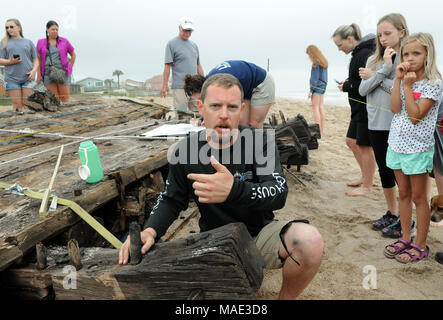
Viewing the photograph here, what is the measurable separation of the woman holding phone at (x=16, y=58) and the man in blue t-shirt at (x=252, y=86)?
11.4 feet

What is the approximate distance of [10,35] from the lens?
5566 millimetres

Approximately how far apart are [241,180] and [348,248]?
1746 mm

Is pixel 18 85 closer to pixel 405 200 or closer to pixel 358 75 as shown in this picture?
pixel 358 75

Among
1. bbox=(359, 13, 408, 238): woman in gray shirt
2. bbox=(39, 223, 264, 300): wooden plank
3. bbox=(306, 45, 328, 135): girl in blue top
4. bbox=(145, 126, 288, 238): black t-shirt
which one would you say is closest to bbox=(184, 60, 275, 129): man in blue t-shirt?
bbox=(359, 13, 408, 238): woman in gray shirt

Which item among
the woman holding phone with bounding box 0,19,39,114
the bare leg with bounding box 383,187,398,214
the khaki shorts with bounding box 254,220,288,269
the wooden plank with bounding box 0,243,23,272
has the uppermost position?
the woman holding phone with bounding box 0,19,39,114

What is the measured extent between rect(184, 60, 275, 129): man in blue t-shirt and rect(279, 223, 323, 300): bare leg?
6.54 ft

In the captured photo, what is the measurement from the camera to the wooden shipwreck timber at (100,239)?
4.27 feet

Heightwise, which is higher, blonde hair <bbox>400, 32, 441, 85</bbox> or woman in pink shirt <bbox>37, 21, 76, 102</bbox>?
woman in pink shirt <bbox>37, 21, 76, 102</bbox>

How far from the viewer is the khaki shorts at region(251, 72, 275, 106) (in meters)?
3.62

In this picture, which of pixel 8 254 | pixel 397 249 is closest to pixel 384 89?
pixel 397 249

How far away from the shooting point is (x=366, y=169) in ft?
14.1

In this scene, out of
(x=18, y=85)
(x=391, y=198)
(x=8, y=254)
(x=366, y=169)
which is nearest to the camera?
(x=8, y=254)

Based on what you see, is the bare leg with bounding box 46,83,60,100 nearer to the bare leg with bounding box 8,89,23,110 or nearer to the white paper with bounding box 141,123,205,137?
the bare leg with bounding box 8,89,23,110

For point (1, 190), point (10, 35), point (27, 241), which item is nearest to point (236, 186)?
point (27, 241)
